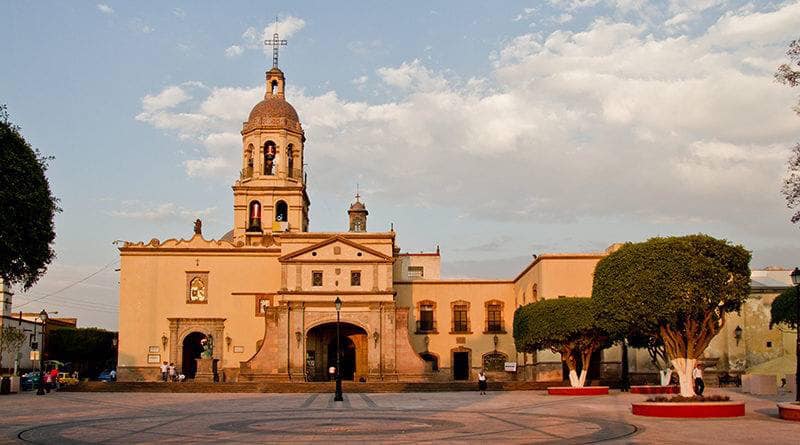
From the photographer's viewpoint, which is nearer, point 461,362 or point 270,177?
point 461,362

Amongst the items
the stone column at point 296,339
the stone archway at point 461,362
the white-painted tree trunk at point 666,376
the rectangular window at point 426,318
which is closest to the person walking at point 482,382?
the white-painted tree trunk at point 666,376

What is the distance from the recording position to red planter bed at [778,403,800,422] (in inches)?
858

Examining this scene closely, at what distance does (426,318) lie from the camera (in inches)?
2343

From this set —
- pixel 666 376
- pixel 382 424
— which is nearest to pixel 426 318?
pixel 666 376

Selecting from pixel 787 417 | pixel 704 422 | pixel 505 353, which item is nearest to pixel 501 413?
pixel 704 422

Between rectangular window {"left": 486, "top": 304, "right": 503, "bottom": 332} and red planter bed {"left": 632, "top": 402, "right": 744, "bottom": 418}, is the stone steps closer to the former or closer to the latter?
rectangular window {"left": 486, "top": 304, "right": 503, "bottom": 332}

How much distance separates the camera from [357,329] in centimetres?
5700

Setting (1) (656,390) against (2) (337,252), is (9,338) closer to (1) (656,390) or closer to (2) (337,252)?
(2) (337,252)

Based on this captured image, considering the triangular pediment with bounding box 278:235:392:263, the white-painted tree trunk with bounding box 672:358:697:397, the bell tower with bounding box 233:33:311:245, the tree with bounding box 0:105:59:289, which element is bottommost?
the white-painted tree trunk with bounding box 672:358:697:397

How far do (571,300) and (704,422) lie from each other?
18.6 meters

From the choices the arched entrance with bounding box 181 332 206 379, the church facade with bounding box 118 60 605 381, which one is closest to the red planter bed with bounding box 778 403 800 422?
the church facade with bounding box 118 60 605 381

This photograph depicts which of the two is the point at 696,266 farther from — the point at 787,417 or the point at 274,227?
the point at 274,227

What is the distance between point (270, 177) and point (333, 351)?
15.0 metres

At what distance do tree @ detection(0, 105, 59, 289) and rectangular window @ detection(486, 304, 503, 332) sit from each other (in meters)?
42.0
